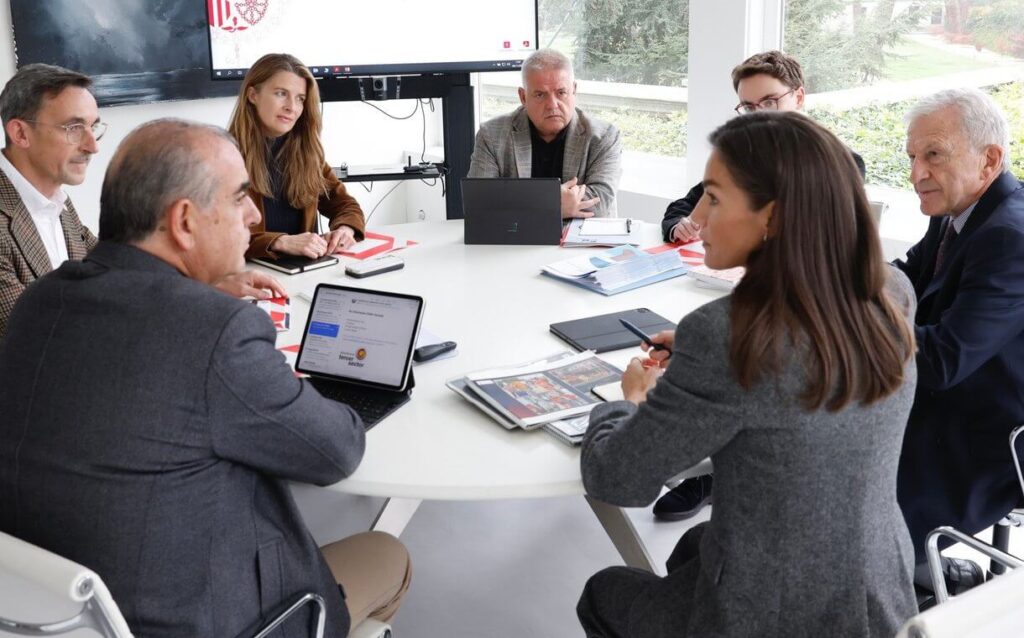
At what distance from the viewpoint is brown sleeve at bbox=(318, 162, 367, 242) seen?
3.48 m

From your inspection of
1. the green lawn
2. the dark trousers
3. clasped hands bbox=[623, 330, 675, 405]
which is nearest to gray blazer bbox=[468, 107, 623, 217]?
the green lawn

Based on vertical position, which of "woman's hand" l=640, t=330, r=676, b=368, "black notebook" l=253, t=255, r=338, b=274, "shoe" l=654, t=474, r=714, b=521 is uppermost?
"woman's hand" l=640, t=330, r=676, b=368

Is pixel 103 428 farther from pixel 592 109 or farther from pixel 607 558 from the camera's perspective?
pixel 592 109

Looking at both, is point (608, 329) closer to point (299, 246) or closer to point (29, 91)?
point (299, 246)

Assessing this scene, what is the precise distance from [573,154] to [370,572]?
2.23 meters

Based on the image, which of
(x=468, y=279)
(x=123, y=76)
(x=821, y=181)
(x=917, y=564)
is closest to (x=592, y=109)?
(x=123, y=76)

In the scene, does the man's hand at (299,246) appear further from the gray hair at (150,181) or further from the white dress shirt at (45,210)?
the gray hair at (150,181)

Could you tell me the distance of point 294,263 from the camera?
3.16 m

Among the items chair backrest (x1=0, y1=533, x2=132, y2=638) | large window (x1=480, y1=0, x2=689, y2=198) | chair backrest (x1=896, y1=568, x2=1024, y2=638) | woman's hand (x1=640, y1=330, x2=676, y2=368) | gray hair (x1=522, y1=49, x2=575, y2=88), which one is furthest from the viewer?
large window (x1=480, y1=0, x2=689, y2=198)

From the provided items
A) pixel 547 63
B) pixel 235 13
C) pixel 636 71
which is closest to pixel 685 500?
pixel 547 63

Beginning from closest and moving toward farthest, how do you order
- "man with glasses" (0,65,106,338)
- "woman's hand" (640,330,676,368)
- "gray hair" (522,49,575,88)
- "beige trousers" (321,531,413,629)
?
"beige trousers" (321,531,413,629) < "woman's hand" (640,330,676,368) < "man with glasses" (0,65,106,338) < "gray hair" (522,49,575,88)

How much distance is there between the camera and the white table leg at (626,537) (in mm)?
2141

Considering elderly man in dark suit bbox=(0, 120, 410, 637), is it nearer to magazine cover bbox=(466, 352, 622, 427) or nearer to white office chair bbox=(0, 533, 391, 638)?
white office chair bbox=(0, 533, 391, 638)

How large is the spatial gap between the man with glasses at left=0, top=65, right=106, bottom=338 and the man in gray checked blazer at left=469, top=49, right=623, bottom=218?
5.03ft
